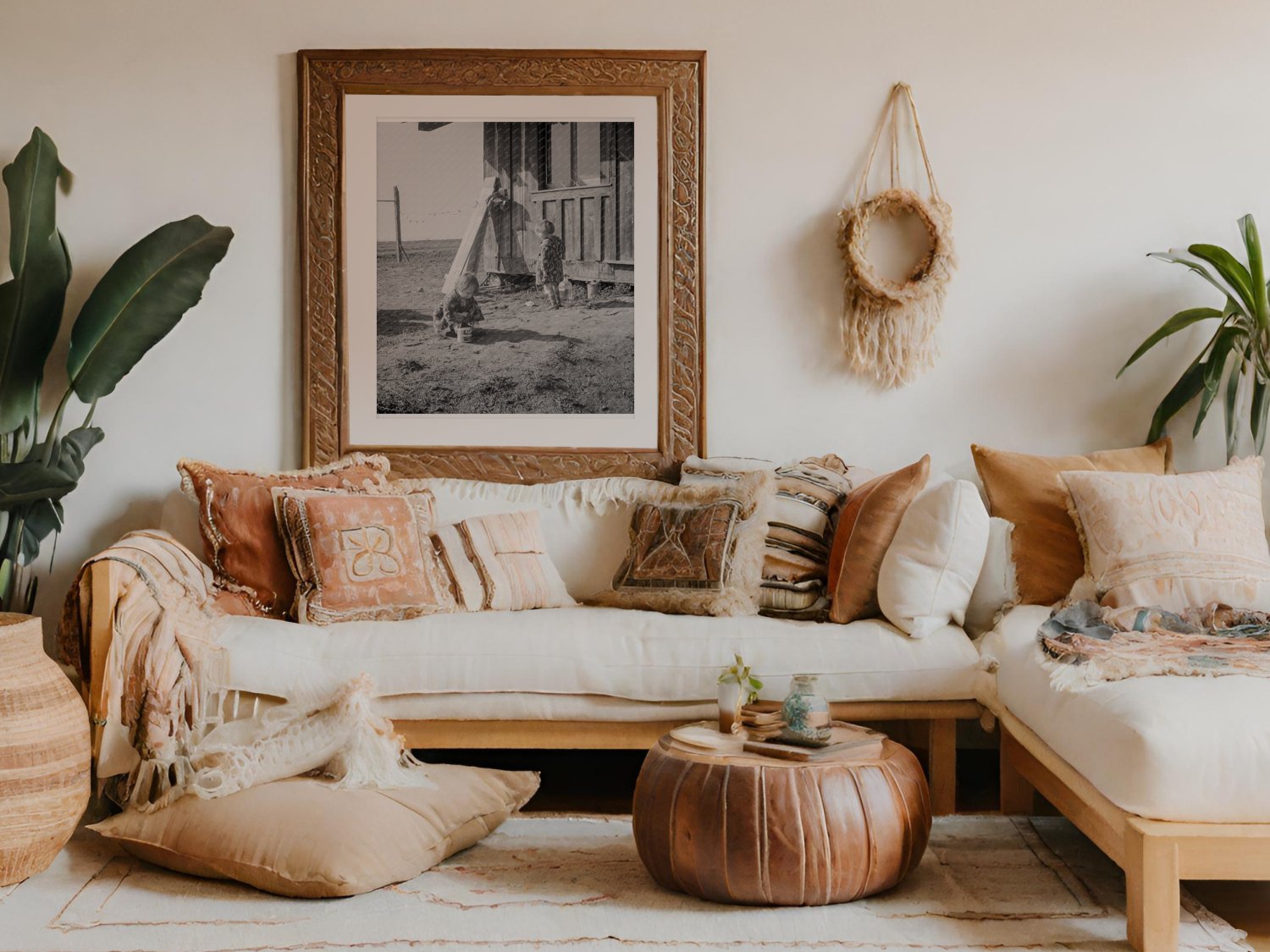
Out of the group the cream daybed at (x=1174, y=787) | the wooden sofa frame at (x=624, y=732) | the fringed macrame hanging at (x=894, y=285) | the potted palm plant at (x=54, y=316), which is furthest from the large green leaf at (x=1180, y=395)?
the potted palm plant at (x=54, y=316)

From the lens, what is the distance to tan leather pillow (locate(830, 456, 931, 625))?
3098 mm

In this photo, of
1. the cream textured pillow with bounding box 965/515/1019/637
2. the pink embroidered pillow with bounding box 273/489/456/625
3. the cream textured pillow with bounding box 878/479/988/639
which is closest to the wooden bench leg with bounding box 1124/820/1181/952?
the cream textured pillow with bounding box 878/479/988/639

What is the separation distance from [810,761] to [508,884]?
685 millimetres

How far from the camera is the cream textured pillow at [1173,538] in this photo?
115 inches

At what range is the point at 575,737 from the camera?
290cm

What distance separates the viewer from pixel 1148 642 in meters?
2.56

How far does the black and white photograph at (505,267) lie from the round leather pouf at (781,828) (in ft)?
5.71

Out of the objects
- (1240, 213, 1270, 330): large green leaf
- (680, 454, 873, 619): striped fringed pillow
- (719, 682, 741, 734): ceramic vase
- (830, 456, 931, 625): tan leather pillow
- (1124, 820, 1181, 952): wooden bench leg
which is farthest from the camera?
(1240, 213, 1270, 330): large green leaf

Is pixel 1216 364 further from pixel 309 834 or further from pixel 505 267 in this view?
pixel 309 834

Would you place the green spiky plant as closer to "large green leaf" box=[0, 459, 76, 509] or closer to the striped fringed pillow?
the striped fringed pillow

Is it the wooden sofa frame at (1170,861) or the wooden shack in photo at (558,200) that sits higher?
the wooden shack in photo at (558,200)

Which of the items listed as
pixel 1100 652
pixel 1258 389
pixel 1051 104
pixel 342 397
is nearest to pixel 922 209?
pixel 1051 104

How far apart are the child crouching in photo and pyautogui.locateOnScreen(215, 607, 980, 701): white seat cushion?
1206mm

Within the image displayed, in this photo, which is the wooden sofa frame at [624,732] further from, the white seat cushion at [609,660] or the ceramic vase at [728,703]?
the ceramic vase at [728,703]
